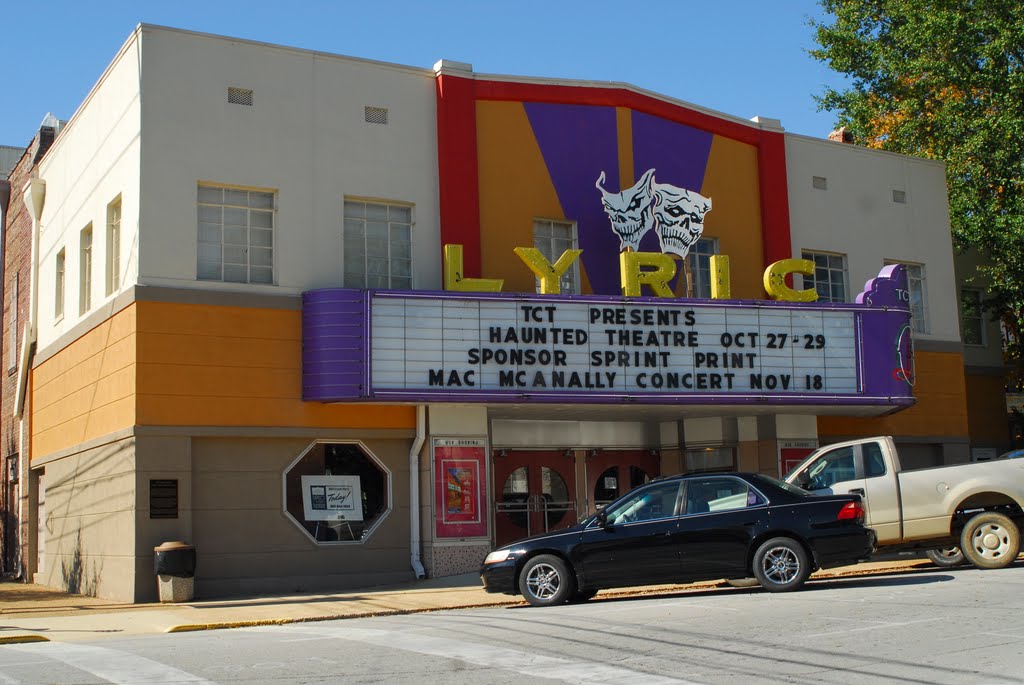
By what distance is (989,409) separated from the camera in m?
29.0

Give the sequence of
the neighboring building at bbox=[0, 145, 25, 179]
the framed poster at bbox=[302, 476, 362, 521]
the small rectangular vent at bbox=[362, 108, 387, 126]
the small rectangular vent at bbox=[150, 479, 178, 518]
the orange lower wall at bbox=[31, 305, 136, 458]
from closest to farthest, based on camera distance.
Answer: the small rectangular vent at bbox=[150, 479, 178, 518] < the orange lower wall at bbox=[31, 305, 136, 458] < the framed poster at bbox=[302, 476, 362, 521] < the small rectangular vent at bbox=[362, 108, 387, 126] < the neighboring building at bbox=[0, 145, 25, 179]

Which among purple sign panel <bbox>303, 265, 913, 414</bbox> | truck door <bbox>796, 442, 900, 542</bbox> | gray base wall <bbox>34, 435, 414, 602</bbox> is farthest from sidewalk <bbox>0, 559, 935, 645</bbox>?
purple sign panel <bbox>303, 265, 913, 414</bbox>

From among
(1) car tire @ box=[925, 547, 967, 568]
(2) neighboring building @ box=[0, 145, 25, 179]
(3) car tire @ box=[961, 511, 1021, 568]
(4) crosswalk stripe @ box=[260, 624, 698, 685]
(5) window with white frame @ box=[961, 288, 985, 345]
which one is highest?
(2) neighboring building @ box=[0, 145, 25, 179]

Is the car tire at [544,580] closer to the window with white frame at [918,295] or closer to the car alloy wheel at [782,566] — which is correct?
the car alloy wheel at [782,566]

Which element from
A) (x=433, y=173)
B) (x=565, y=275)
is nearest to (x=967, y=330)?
(x=565, y=275)

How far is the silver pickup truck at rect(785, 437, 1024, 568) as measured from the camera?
16328mm

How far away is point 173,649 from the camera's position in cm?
1112

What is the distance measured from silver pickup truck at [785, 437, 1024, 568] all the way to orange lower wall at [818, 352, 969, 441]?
796 cm

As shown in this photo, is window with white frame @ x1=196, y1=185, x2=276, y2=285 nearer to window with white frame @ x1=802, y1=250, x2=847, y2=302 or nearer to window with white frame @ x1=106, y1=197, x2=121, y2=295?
window with white frame @ x1=106, y1=197, x2=121, y2=295

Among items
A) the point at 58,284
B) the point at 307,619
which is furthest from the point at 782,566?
the point at 58,284

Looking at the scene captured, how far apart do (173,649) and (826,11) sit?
3018 centimetres

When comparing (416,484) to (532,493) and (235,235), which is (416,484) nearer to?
(532,493)

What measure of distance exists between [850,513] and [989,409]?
1654 cm

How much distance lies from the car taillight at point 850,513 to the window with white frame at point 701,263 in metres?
9.82
